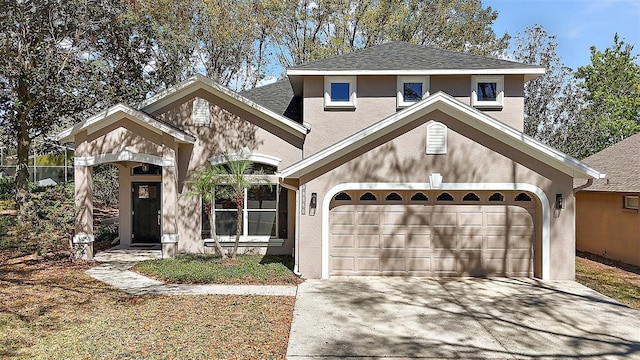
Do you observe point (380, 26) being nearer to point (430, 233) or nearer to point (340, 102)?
point (340, 102)

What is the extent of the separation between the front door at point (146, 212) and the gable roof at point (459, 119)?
607 cm

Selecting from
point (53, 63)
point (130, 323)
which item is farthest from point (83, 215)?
point (53, 63)

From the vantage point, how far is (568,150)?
24.4 metres

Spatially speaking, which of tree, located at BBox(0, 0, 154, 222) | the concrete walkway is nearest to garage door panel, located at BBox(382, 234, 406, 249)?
the concrete walkway

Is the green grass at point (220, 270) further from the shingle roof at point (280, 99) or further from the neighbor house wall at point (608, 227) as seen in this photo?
the neighbor house wall at point (608, 227)

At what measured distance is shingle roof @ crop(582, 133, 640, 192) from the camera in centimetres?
1205

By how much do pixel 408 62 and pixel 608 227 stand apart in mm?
8647

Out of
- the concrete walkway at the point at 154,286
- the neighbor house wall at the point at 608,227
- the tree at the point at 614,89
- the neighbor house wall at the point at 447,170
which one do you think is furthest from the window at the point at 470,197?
the tree at the point at 614,89

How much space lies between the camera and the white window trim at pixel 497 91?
12.8m

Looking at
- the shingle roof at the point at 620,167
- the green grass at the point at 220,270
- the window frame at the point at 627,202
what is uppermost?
the shingle roof at the point at 620,167

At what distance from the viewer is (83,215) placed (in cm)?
1137

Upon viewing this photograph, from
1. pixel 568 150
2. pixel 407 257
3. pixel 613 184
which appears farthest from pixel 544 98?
pixel 407 257

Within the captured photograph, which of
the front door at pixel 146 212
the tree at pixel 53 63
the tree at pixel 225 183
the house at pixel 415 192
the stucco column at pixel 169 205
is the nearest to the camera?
the house at pixel 415 192

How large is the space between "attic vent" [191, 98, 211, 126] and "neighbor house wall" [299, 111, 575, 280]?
467 centimetres
